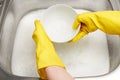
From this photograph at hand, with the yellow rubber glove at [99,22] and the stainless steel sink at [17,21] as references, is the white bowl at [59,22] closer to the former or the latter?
the yellow rubber glove at [99,22]

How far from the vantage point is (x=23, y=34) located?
93cm

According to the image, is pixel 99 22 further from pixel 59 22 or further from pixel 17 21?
pixel 17 21

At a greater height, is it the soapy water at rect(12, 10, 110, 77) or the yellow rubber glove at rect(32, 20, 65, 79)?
the yellow rubber glove at rect(32, 20, 65, 79)

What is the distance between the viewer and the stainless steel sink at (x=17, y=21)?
792 mm

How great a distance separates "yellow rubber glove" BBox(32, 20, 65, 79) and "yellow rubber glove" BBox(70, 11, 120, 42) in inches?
4.4

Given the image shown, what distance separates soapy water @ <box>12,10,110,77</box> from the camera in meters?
0.84

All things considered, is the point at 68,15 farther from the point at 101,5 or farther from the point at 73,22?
the point at 101,5

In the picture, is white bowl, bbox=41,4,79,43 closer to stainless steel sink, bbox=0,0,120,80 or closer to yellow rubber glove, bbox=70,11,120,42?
yellow rubber glove, bbox=70,11,120,42

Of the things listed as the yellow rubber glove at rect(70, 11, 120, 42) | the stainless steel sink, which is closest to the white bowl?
the yellow rubber glove at rect(70, 11, 120, 42)

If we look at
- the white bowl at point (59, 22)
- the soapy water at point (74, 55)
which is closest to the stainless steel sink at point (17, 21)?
the soapy water at point (74, 55)

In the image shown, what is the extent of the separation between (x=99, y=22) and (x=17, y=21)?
336 mm

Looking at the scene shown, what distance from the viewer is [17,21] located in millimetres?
951

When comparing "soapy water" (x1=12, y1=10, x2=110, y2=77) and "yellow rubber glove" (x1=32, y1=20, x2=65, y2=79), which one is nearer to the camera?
"yellow rubber glove" (x1=32, y1=20, x2=65, y2=79)

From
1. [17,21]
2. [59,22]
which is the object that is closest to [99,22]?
→ [59,22]
